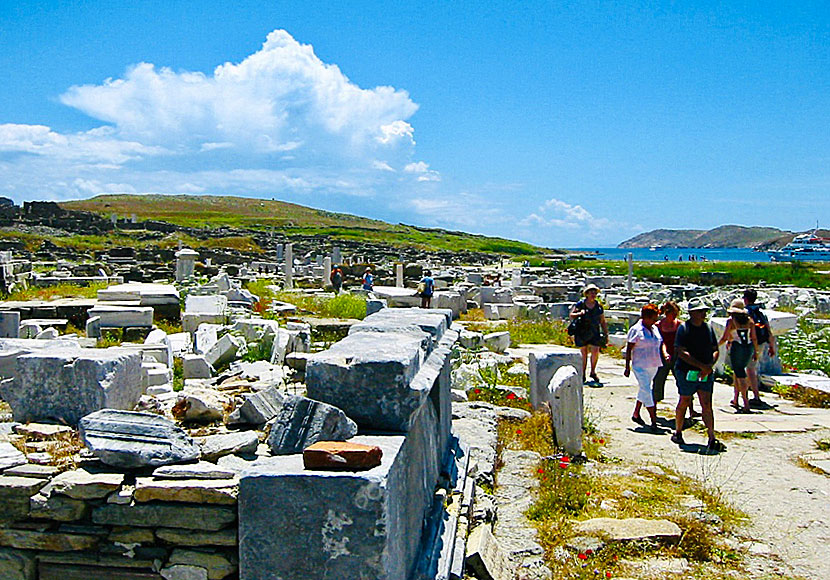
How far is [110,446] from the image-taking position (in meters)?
3.38

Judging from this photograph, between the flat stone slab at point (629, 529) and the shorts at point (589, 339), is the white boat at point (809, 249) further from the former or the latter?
the flat stone slab at point (629, 529)

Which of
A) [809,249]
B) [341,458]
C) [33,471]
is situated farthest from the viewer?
[809,249]

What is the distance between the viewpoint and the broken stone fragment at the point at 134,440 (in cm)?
336

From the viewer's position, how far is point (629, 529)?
479 centimetres

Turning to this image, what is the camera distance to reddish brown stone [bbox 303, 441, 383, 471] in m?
2.86

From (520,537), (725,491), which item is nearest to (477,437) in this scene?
(520,537)

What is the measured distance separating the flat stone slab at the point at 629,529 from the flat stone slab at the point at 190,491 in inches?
107

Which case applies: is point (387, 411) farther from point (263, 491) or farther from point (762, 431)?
point (762, 431)

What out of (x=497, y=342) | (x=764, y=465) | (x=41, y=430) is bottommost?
(x=764, y=465)

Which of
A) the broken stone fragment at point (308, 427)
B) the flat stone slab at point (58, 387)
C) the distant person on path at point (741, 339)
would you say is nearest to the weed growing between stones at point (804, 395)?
the distant person on path at point (741, 339)

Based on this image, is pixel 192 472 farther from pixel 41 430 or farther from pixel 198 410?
pixel 198 410

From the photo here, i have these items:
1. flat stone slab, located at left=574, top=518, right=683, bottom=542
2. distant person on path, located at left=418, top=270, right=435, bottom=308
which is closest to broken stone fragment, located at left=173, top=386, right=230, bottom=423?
flat stone slab, located at left=574, top=518, right=683, bottom=542

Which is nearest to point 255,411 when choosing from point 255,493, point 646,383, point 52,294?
point 255,493

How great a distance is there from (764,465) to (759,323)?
134 inches
